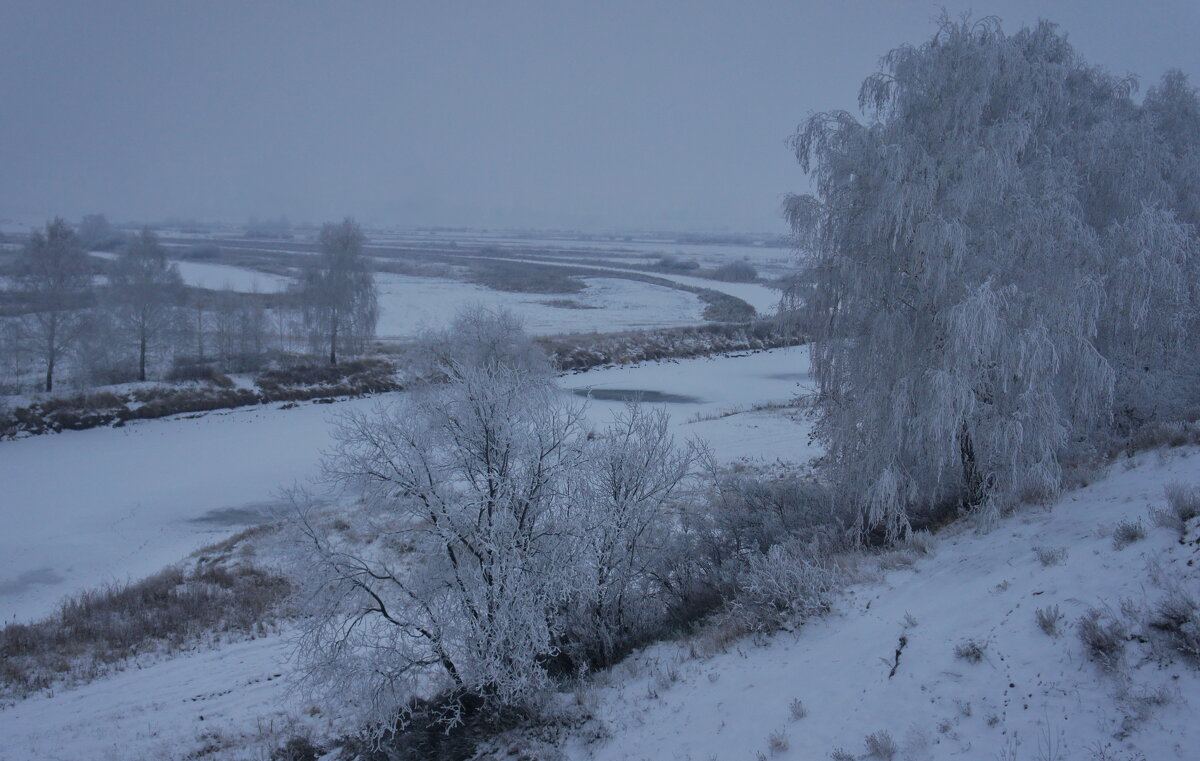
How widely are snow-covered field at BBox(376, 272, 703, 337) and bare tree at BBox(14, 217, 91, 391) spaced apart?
716 inches

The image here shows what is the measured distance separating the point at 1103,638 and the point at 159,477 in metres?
28.3

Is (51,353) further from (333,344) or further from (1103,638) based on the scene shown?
(1103,638)

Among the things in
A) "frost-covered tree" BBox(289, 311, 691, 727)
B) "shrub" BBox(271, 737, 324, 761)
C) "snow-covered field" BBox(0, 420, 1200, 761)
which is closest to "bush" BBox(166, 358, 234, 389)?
"snow-covered field" BBox(0, 420, 1200, 761)

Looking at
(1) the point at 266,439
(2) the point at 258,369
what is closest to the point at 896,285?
(1) the point at 266,439

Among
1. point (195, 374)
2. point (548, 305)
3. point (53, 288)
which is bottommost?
point (195, 374)

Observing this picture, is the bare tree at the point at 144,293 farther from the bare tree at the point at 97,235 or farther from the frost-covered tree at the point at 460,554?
the bare tree at the point at 97,235

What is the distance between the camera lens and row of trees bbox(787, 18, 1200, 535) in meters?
9.47

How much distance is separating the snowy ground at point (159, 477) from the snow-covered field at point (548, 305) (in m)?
18.8

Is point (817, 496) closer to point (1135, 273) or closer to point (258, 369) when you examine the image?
point (1135, 273)

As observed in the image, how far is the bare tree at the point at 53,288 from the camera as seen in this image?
109 feet

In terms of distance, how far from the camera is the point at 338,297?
41625 millimetres

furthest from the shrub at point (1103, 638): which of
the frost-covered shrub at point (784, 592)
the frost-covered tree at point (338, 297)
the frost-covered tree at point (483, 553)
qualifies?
the frost-covered tree at point (338, 297)

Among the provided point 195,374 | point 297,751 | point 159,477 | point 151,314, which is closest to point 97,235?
point 151,314

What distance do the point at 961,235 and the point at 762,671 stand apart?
627cm
